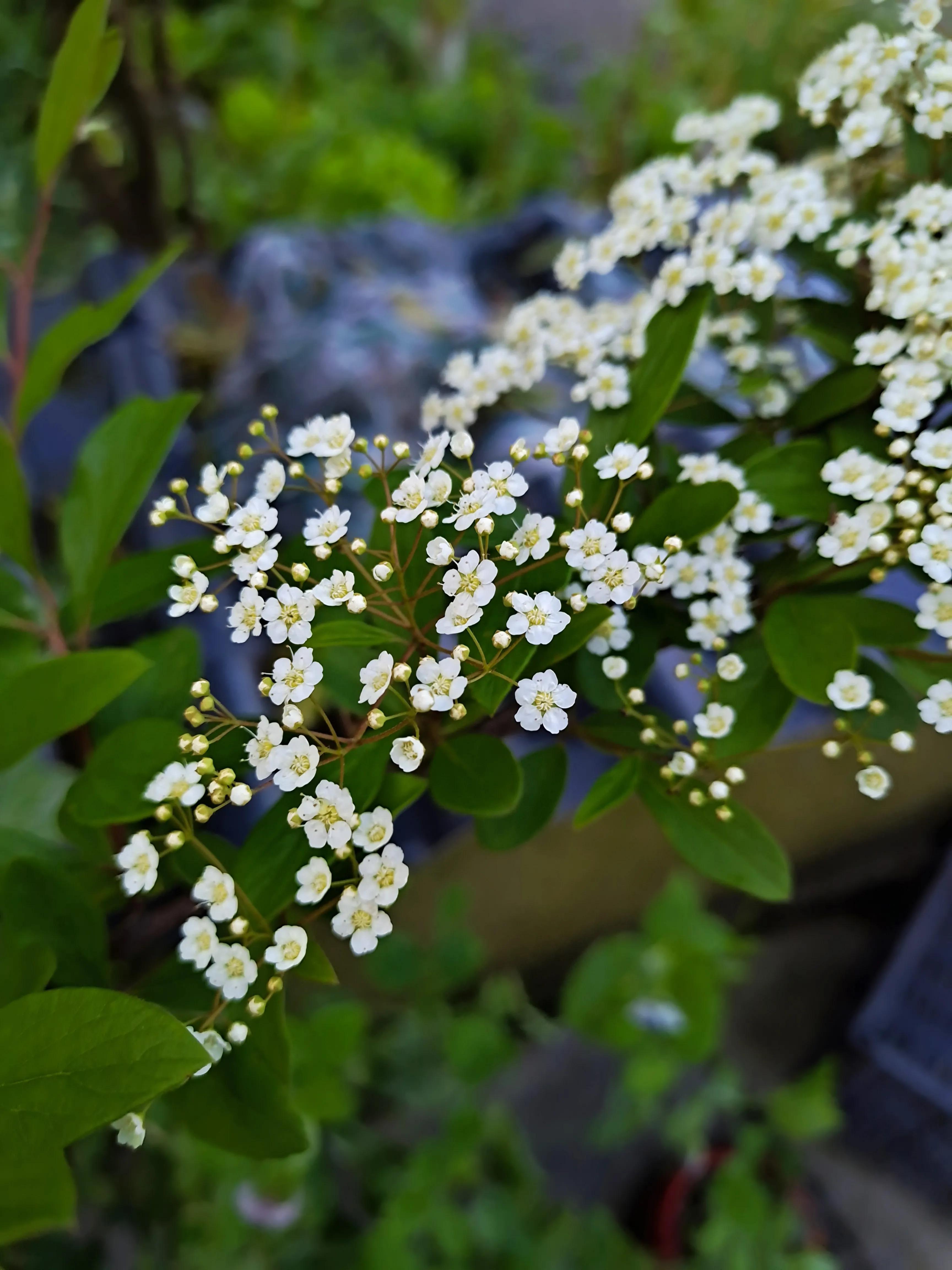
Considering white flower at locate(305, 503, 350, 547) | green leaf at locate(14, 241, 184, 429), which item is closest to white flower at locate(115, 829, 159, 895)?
white flower at locate(305, 503, 350, 547)

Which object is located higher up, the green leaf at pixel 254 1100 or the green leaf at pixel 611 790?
the green leaf at pixel 611 790

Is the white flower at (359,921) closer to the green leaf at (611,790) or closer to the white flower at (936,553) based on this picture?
the green leaf at (611,790)

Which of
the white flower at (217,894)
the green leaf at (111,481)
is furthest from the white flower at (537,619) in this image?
the green leaf at (111,481)

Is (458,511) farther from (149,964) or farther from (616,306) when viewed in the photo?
(149,964)

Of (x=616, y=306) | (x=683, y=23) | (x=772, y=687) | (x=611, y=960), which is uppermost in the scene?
(x=683, y=23)

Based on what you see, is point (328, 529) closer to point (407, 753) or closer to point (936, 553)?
point (407, 753)

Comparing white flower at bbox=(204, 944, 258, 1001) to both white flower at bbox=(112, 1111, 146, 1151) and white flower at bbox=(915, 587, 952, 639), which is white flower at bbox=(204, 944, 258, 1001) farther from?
white flower at bbox=(915, 587, 952, 639)

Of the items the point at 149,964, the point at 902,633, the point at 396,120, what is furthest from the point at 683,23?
the point at 149,964
